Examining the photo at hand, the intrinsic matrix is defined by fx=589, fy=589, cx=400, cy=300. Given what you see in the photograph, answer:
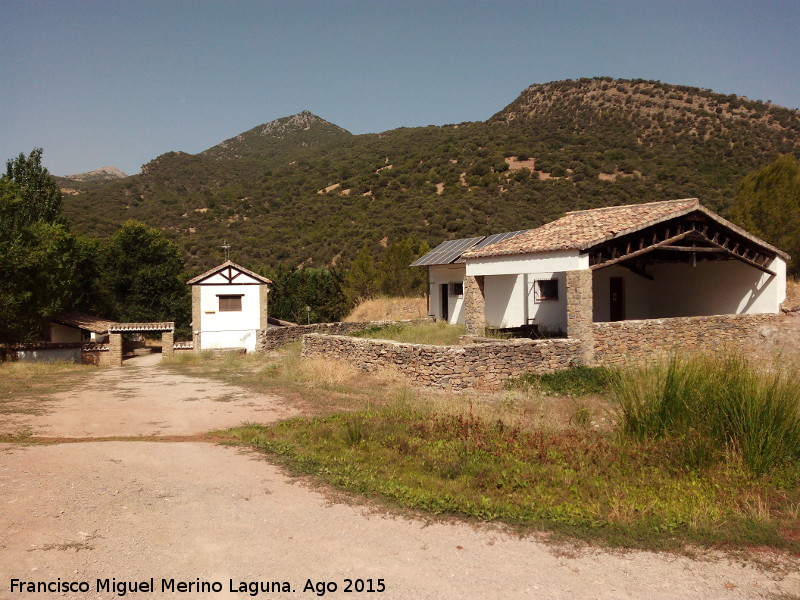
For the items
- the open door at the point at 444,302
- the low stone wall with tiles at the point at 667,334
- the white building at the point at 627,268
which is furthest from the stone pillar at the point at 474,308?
the open door at the point at 444,302

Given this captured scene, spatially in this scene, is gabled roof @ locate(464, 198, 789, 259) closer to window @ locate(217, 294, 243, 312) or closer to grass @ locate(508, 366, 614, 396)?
grass @ locate(508, 366, 614, 396)

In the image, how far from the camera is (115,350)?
24047mm

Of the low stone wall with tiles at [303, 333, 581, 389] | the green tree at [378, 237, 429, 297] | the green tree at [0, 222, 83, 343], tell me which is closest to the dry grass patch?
the green tree at [378, 237, 429, 297]

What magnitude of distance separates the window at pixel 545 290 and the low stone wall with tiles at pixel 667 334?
3.82 m

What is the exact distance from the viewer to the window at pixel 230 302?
89.9ft

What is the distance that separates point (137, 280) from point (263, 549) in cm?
3256

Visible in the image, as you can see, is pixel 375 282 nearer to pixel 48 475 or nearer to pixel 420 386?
pixel 420 386

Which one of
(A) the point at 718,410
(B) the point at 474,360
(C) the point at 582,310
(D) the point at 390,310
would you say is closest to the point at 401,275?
(D) the point at 390,310

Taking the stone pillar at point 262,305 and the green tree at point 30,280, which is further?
the stone pillar at point 262,305

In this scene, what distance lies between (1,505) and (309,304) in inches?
1139

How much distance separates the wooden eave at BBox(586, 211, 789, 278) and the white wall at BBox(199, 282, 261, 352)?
16.8m

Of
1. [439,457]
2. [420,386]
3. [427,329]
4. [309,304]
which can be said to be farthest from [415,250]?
[439,457]

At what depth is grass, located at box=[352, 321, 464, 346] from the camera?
19641 millimetres

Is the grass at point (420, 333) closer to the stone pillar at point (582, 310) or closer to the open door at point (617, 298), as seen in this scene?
the stone pillar at point (582, 310)
